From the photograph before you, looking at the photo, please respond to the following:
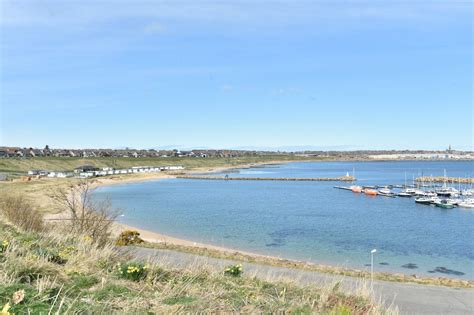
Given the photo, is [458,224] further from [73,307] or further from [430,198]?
[73,307]

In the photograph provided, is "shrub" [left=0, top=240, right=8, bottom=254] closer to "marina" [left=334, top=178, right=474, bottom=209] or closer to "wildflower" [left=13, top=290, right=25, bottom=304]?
"wildflower" [left=13, top=290, right=25, bottom=304]

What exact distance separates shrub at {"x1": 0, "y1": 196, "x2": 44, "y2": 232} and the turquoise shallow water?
16.8 metres

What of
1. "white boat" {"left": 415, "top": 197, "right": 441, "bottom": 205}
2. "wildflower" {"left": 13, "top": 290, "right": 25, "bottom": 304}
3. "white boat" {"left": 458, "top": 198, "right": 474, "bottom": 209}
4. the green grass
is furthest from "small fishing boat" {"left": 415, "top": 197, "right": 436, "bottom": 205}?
"wildflower" {"left": 13, "top": 290, "right": 25, "bottom": 304}

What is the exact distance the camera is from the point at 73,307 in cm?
575

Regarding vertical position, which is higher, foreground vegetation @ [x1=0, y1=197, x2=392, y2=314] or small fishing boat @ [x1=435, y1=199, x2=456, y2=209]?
foreground vegetation @ [x1=0, y1=197, x2=392, y2=314]

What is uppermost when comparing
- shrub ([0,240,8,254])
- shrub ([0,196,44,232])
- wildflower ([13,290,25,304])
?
wildflower ([13,290,25,304])

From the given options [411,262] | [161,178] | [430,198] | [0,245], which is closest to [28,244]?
[0,245]

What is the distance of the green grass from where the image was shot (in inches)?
240

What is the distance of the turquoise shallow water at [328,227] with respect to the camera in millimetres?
31359

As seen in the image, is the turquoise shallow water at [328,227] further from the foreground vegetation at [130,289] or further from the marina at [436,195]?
the foreground vegetation at [130,289]

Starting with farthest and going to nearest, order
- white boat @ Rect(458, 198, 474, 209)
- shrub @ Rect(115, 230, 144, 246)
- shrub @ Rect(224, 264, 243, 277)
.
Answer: white boat @ Rect(458, 198, 474, 209) → shrub @ Rect(115, 230, 144, 246) → shrub @ Rect(224, 264, 243, 277)

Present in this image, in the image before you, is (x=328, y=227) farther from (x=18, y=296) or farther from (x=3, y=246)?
(x=18, y=296)

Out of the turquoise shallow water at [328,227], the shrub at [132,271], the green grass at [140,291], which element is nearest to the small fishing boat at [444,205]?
the turquoise shallow water at [328,227]

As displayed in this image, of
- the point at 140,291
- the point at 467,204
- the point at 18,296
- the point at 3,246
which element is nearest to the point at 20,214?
the point at 3,246
